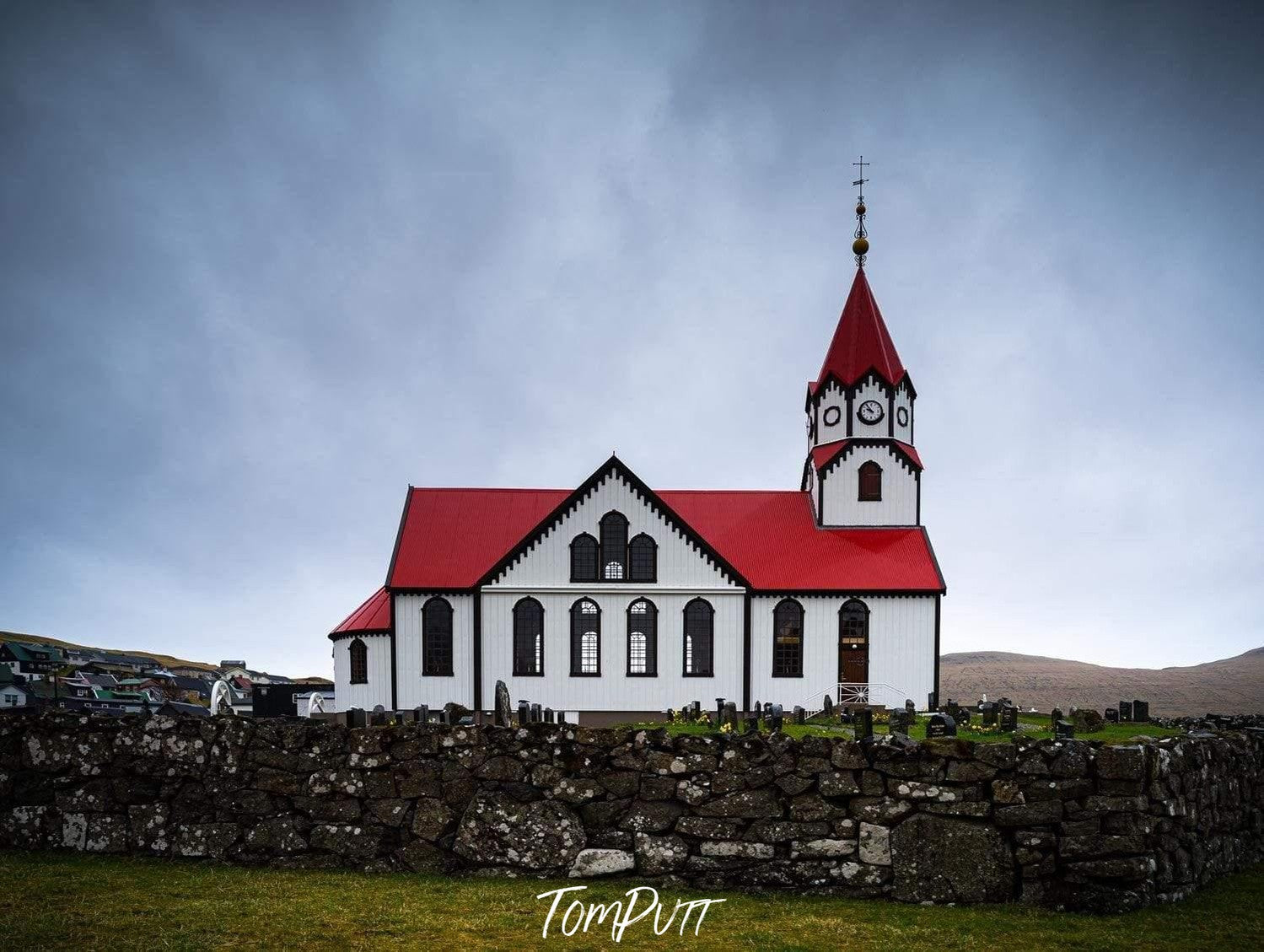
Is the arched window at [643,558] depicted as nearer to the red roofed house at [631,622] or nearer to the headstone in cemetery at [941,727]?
the red roofed house at [631,622]

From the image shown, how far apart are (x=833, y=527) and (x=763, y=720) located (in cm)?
1634

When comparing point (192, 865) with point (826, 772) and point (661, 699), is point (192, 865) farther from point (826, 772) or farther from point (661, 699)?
point (661, 699)

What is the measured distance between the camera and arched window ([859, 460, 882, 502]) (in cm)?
3941

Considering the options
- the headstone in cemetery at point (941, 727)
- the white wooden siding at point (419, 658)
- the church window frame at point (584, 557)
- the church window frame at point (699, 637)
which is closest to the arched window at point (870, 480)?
the church window frame at point (699, 637)

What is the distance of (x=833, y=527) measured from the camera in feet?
128

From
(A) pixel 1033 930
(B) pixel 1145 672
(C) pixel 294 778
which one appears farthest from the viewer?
(B) pixel 1145 672

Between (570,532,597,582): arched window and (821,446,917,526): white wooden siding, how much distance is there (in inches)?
453

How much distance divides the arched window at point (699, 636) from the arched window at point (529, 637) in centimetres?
588

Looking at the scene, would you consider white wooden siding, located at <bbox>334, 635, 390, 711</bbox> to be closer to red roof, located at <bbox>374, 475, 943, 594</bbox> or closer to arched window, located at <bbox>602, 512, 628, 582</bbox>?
red roof, located at <bbox>374, 475, 943, 594</bbox>

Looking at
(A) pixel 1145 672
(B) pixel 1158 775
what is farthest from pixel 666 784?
(A) pixel 1145 672

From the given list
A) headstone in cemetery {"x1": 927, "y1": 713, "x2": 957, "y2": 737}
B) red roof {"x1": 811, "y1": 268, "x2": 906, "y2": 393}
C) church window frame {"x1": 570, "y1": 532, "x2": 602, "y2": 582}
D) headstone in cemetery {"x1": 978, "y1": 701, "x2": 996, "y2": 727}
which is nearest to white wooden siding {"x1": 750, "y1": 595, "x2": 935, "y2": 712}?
headstone in cemetery {"x1": 978, "y1": 701, "x2": 996, "y2": 727}

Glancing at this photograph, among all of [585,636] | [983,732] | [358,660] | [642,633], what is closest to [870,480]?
[642,633]

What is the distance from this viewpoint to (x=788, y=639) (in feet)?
115

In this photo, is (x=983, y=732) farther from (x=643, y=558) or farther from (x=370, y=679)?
(x=370, y=679)
